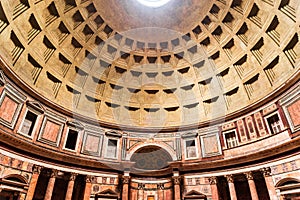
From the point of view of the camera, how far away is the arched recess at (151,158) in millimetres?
18844

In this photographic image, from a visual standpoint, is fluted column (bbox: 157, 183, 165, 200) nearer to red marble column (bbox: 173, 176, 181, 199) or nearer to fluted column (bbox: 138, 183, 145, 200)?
fluted column (bbox: 138, 183, 145, 200)

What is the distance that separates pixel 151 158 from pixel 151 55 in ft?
33.8

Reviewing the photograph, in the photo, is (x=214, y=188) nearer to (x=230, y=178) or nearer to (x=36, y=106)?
(x=230, y=178)

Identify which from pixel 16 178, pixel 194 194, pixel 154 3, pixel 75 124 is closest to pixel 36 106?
pixel 75 124

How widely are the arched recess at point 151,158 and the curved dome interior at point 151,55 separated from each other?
243 cm

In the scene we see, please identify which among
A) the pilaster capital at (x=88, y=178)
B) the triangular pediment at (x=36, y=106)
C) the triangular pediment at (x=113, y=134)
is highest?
the triangular pediment at (x=36, y=106)

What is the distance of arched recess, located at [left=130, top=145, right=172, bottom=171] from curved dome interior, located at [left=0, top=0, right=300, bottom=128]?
95.6 inches

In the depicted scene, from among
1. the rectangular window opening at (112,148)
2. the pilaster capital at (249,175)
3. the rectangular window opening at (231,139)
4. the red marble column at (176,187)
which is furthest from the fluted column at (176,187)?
the rectangular window opening at (112,148)

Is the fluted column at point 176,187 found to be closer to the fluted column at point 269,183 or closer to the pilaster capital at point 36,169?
the fluted column at point 269,183

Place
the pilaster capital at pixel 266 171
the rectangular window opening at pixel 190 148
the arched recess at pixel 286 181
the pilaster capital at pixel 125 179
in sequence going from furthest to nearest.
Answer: the rectangular window opening at pixel 190 148, the pilaster capital at pixel 125 179, the pilaster capital at pixel 266 171, the arched recess at pixel 286 181

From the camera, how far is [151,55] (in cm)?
2041

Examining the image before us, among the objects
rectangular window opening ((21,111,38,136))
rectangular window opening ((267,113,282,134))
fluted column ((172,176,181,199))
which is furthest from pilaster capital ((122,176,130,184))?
rectangular window opening ((267,113,282,134))

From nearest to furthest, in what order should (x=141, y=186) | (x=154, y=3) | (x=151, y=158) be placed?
(x=141, y=186)
(x=154, y=3)
(x=151, y=158)

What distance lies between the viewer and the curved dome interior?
14141 mm
